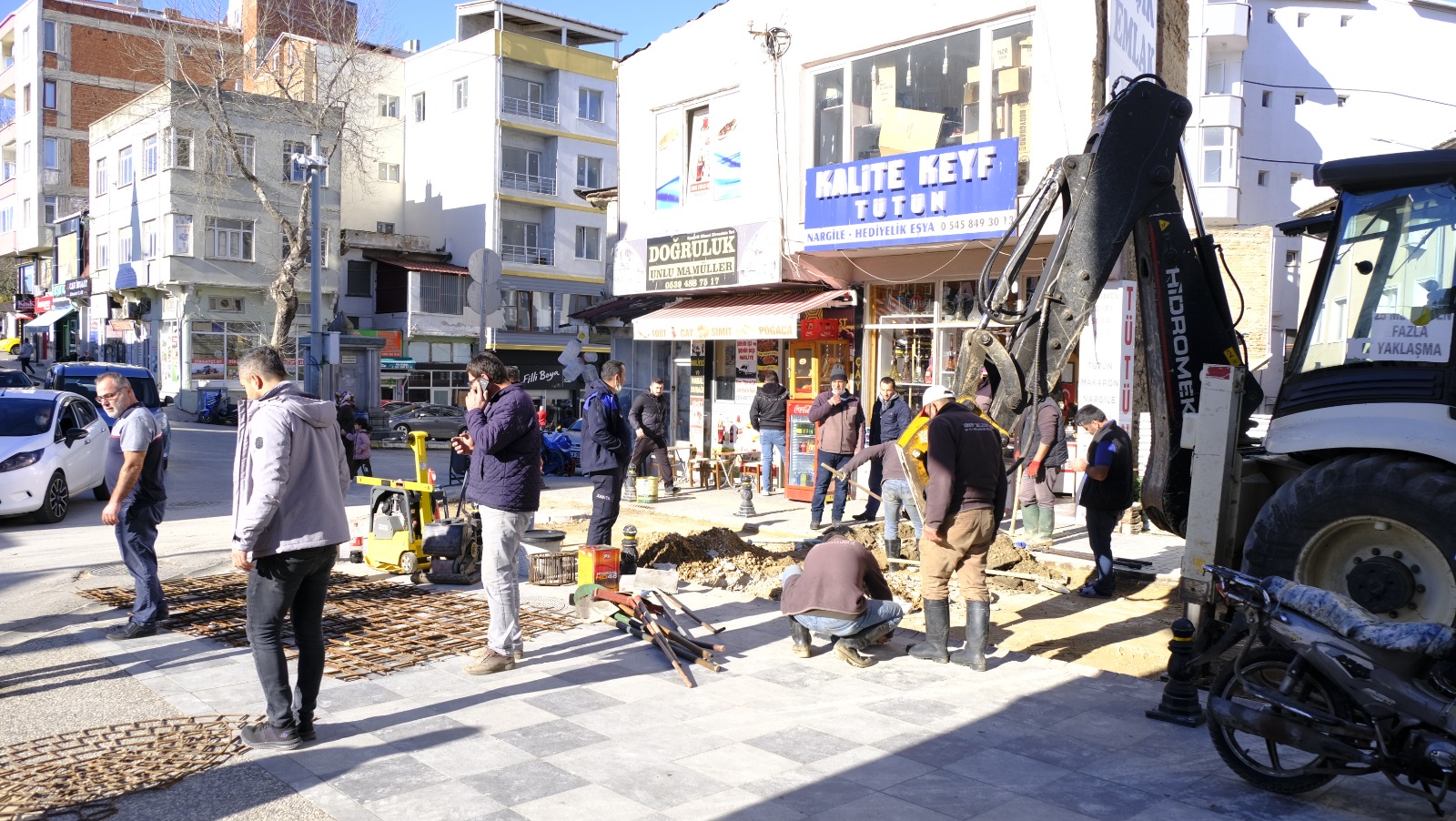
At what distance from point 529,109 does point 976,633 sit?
41.2 meters

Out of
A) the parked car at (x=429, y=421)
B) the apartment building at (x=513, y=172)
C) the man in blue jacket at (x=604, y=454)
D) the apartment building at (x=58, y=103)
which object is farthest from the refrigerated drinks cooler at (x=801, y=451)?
the apartment building at (x=58, y=103)

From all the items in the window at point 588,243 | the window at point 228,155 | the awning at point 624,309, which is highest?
the window at point 228,155

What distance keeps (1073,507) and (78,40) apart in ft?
186

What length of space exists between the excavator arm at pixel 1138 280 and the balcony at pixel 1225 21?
30294 mm

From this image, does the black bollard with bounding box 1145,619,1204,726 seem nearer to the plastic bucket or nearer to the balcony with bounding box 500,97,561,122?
the plastic bucket

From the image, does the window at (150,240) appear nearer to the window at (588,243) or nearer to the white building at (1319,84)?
the window at (588,243)

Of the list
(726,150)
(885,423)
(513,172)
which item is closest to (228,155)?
(513,172)

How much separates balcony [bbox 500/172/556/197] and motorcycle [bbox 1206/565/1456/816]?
41754 millimetres

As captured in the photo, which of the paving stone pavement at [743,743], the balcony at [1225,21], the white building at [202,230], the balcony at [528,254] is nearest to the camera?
the paving stone pavement at [743,743]

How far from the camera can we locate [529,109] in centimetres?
4466

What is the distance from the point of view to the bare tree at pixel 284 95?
34750 mm

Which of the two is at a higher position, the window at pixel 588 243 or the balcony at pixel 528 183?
the balcony at pixel 528 183

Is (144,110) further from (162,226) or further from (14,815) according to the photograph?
(14,815)

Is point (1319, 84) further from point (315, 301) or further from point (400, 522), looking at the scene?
point (400, 522)
